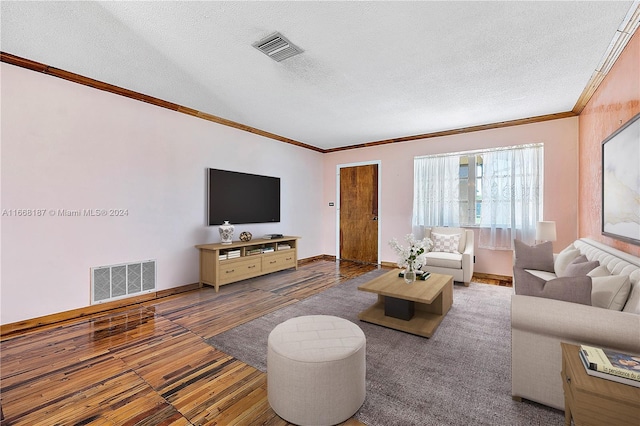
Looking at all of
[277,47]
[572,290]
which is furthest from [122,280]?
[572,290]

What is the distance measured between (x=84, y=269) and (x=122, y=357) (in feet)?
4.76

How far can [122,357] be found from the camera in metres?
2.25

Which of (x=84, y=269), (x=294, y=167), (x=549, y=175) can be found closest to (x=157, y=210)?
(x=84, y=269)

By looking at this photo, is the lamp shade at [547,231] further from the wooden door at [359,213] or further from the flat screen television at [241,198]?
the flat screen television at [241,198]

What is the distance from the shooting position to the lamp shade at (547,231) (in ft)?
12.6

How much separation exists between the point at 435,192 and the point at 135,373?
16.2ft

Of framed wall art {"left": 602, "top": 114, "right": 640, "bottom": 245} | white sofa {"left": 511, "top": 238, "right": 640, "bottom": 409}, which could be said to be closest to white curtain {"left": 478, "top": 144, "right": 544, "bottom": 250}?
framed wall art {"left": 602, "top": 114, "right": 640, "bottom": 245}

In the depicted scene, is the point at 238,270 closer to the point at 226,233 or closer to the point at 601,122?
the point at 226,233

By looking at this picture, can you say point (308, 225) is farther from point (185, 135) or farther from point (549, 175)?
point (549, 175)

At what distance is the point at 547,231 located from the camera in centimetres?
387

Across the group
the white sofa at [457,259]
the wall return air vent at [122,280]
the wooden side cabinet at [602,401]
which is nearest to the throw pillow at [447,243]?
the white sofa at [457,259]

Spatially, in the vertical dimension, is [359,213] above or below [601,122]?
below

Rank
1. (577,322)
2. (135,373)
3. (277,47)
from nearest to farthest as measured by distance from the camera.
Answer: (577,322), (135,373), (277,47)

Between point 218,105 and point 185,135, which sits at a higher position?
point 218,105
